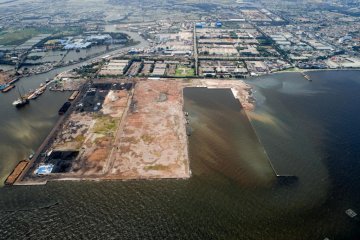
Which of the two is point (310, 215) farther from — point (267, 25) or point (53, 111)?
point (267, 25)

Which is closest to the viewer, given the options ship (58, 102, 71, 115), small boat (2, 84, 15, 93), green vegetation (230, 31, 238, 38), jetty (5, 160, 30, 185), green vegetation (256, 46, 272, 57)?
jetty (5, 160, 30, 185)

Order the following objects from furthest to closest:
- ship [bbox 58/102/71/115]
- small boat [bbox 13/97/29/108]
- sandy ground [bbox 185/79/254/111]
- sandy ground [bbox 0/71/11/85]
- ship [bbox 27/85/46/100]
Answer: sandy ground [bbox 0/71/11/85] < ship [bbox 27/85/46/100] < sandy ground [bbox 185/79/254/111] < small boat [bbox 13/97/29/108] < ship [bbox 58/102/71/115]

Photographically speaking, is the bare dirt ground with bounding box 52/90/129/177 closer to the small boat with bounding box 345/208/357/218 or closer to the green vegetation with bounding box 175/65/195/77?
the green vegetation with bounding box 175/65/195/77

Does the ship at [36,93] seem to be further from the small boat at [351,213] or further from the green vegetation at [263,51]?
the green vegetation at [263,51]

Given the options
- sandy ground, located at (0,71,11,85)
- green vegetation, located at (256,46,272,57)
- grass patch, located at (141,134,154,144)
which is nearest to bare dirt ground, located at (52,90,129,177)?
grass patch, located at (141,134,154,144)

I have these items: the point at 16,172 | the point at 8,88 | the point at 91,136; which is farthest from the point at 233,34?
the point at 16,172

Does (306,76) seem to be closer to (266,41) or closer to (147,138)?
(266,41)
